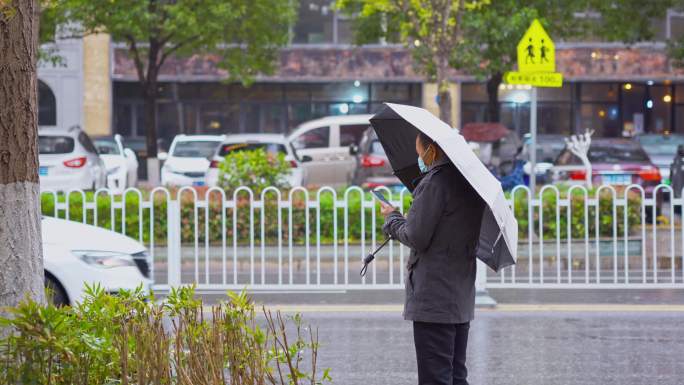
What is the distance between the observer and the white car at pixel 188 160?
2705 cm

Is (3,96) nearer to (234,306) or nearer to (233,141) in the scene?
(234,306)

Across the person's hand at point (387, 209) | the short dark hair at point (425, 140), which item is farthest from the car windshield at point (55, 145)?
the short dark hair at point (425, 140)

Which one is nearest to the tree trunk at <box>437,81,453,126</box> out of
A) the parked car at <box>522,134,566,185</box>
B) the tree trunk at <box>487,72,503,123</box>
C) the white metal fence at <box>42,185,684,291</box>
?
the white metal fence at <box>42,185,684,291</box>

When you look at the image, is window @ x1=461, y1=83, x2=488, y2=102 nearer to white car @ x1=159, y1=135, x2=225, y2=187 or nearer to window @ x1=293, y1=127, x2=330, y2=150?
white car @ x1=159, y1=135, x2=225, y2=187

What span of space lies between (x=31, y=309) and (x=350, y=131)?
21.9m

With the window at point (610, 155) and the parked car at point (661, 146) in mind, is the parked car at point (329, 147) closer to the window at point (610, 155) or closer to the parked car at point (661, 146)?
the window at point (610, 155)

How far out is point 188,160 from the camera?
27500 millimetres

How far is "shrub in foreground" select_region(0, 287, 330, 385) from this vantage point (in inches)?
203

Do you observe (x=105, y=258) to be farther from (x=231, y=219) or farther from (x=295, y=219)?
(x=295, y=219)

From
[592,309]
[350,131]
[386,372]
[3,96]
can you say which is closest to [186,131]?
[350,131]

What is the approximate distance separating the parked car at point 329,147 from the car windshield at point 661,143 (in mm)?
7064

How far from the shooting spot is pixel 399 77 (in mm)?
39625

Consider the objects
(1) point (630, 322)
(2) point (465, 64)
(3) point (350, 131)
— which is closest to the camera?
(1) point (630, 322)

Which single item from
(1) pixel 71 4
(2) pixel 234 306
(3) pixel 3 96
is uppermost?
(1) pixel 71 4
